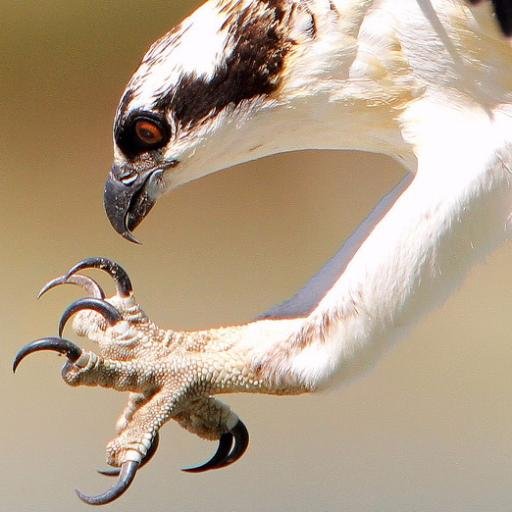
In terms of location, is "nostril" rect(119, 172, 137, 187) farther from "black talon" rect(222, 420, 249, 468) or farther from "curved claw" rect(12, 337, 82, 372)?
"black talon" rect(222, 420, 249, 468)

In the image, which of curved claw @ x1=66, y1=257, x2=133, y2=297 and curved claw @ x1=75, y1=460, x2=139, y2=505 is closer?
curved claw @ x1=75, y1=460, x2=139, y2=505

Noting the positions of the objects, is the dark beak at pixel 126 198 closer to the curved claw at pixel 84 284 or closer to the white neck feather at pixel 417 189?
the curved claw at pixel 84 284

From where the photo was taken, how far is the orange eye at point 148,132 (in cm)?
145

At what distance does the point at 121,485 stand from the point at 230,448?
169 millimetres

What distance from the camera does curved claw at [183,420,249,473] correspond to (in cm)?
152

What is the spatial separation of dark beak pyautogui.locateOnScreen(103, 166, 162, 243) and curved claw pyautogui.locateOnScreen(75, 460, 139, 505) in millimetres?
272

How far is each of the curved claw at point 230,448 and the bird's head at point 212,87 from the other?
308mm

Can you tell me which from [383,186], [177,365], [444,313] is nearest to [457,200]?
[177,365]

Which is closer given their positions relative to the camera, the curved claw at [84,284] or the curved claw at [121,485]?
the curved claw at [121,485]

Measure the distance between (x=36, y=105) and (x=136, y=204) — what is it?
6.96ft

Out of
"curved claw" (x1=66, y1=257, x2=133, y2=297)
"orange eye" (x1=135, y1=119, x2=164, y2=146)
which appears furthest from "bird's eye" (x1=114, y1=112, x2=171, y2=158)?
"curved claw" (x1=66, y1=257, x2=133, y2=297)

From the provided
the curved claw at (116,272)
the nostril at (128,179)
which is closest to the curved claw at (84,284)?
the curved claw at (116,272)

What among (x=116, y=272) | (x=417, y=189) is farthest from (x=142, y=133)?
(x=417, y=189)

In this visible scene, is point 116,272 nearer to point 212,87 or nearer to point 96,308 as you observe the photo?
point 96,308
